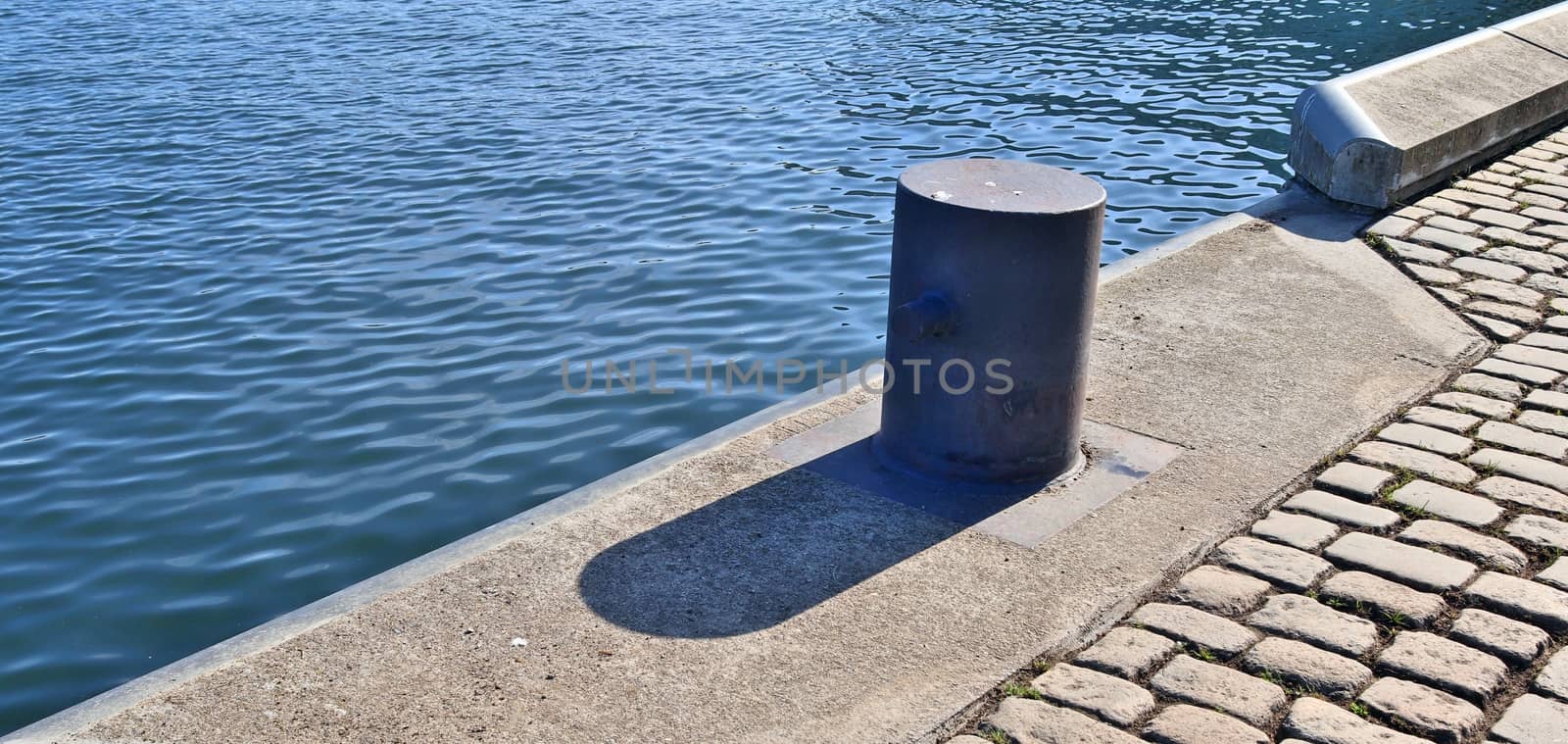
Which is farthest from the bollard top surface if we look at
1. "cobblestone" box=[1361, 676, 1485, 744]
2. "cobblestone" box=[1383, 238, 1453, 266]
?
"cobblestone" box=[1383, 238, 1453, 266]

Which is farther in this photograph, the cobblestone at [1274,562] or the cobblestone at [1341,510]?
the cobblestone at [1341,510]

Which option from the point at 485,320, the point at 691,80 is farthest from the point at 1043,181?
the point at 691,80

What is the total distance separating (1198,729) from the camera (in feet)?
11.5

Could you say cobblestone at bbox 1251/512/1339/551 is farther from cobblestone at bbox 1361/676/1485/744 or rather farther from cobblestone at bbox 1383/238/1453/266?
cobblestone at bbox 1383/238/1453/266

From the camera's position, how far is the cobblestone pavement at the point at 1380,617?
11.7ft

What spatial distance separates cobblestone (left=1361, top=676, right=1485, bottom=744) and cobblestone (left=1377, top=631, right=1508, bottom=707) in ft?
0.13

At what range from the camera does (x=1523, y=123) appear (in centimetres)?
929

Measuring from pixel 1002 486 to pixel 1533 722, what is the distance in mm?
1810

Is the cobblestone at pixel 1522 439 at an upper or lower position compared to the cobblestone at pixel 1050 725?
upper

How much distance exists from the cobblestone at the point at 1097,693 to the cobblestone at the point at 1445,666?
69cm

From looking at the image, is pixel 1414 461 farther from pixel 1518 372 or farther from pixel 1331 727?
pixel 1331 727

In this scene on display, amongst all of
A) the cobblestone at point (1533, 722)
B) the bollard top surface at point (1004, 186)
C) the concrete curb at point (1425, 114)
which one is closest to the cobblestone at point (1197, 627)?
the cobblestone at point (1533, 722)

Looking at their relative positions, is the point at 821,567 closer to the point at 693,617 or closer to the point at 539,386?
the point at 693,617

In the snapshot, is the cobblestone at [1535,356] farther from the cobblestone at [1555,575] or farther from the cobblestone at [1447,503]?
the cobblestone at [1555,575]
